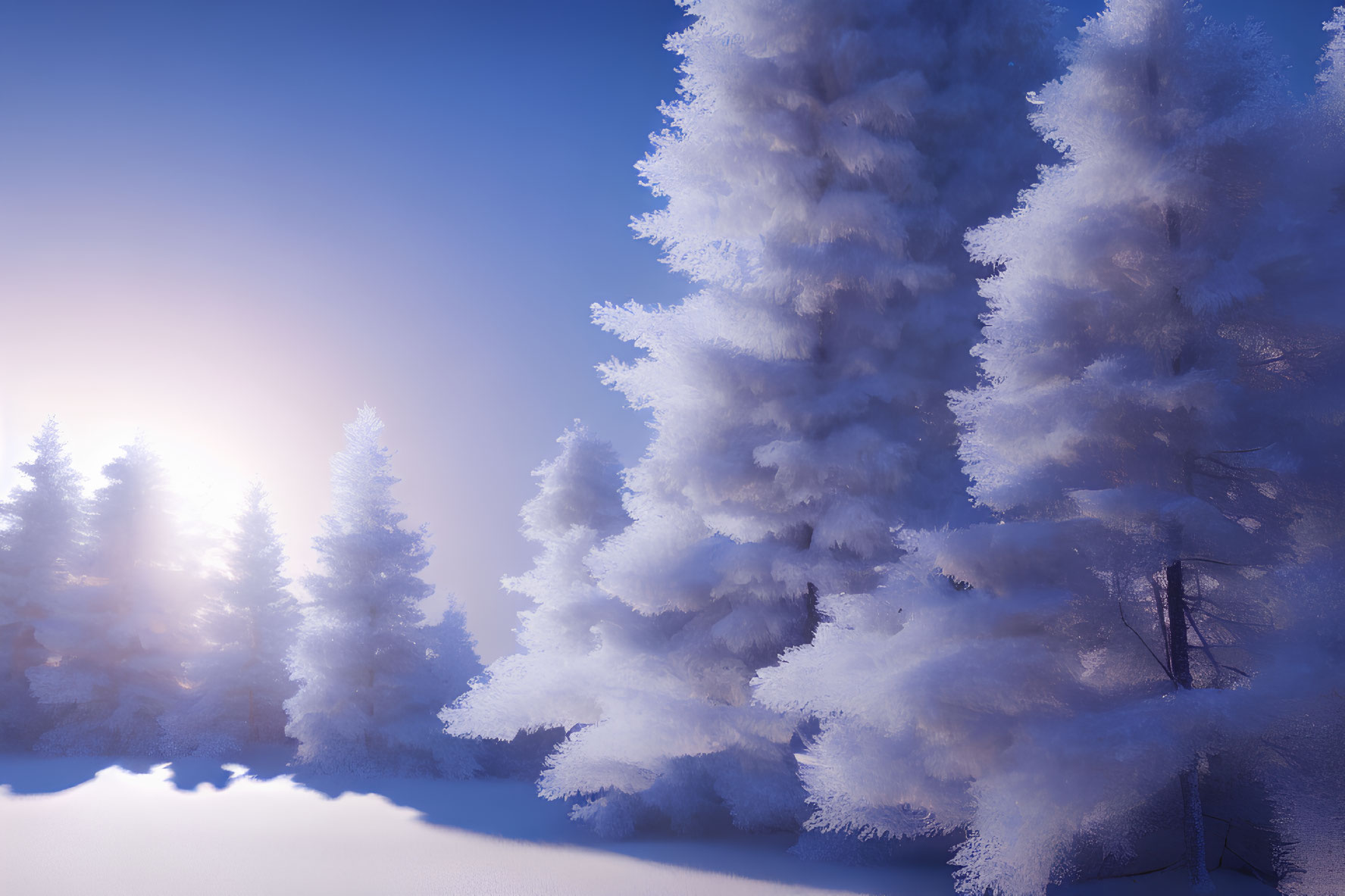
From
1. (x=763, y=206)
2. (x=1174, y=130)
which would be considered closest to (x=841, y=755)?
(x=1174, y=130)

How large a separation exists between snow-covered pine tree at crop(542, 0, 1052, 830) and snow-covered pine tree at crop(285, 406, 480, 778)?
274 inches

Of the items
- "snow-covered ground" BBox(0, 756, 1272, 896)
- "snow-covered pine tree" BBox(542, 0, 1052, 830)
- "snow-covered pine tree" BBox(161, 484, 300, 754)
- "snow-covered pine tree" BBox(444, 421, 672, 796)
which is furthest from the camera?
"snow-covered pine tree" BBox(161, 484, 300, 754)

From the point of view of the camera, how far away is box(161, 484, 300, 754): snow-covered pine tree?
55.0ft

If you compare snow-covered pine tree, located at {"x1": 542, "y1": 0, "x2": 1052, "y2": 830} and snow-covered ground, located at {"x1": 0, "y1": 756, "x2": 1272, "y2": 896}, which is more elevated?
snow-covered pine tree, located at {"x1": 542, "y1": 0, "x2": 1052, "y2": 830}

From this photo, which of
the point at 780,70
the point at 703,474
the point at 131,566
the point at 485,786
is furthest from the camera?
the point at 131,566

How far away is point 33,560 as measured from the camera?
18234 mm

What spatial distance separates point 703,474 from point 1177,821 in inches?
194

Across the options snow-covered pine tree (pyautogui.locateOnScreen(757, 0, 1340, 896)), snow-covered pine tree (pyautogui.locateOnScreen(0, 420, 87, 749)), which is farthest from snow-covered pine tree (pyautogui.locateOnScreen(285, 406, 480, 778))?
snow-covered pine tree (pyautogui.locateOnScreen(757, 0, 1340, 896))

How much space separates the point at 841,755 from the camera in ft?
17.1

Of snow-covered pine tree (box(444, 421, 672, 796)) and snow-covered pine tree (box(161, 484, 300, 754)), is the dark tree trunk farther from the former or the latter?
snow-covered pine tree (box(161, 484, 300, 754))

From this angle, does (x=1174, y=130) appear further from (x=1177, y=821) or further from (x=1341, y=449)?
(x=1177, y=821)

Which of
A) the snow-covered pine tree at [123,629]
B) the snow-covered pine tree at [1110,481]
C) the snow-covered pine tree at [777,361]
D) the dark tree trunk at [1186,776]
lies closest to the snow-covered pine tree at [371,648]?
the snow-covered pine tree at [123,629]

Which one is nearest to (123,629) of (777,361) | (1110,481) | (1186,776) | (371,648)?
(371,648)

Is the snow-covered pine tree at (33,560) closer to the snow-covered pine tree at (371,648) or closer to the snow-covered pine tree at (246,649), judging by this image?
the snow-covered pine tree at (246,649)
